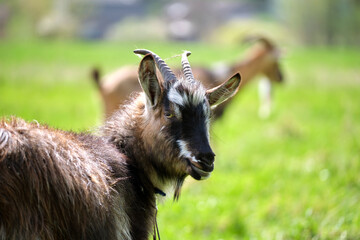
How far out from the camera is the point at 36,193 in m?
2.75

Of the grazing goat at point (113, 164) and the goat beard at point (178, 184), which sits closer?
the grazing goat at point (113, 164)

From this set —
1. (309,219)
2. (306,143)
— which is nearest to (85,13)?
(306,143)

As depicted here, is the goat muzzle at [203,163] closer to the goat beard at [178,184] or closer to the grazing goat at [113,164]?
the grazing goat at [113,164]

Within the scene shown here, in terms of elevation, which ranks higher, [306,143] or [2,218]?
[2,218]

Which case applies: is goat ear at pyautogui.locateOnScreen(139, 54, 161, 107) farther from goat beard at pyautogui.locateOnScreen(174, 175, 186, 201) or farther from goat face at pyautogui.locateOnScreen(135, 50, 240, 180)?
goat beard at pyautogui.locateOnScreen(174, 175, 186, 201)

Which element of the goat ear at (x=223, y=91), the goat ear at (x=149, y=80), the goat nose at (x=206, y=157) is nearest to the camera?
the goat nose at (x=206, y=157)

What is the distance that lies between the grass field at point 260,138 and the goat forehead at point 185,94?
73 centimetres

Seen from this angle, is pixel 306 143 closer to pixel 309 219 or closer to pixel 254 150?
pixel 254 150

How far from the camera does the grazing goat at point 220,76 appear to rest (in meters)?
8.71

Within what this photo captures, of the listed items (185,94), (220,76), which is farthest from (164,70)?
(220,76)

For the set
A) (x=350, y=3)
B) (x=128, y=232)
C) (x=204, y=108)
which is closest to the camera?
(x=128, y=232)

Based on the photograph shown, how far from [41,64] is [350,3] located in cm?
1337

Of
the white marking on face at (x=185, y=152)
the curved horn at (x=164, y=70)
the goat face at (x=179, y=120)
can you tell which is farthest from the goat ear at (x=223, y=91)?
the white marking on face at (x=185, y=152)

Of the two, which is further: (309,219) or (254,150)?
(254,150)
